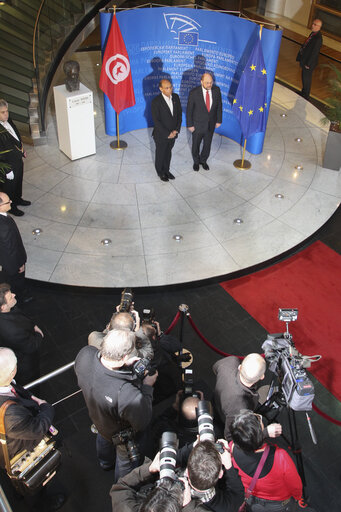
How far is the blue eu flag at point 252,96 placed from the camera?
720cm

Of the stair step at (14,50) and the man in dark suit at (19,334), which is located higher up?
the stair step at (14,50)

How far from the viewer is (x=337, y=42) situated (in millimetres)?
13352

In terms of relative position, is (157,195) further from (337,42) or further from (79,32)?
(337,42)

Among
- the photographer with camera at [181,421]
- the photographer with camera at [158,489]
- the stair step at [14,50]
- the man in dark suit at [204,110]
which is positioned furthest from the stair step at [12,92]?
the photographer with camera at [158,489]

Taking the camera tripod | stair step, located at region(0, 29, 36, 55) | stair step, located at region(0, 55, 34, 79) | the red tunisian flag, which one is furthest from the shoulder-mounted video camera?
stair step, located at region(0, 29, 36, 55)

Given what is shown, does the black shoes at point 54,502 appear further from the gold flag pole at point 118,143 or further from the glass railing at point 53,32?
the glass railing at point 53,32

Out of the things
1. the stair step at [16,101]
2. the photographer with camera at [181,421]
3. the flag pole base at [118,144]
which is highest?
the stair step at [16,101]

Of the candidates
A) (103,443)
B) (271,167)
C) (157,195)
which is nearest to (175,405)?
(103,443)

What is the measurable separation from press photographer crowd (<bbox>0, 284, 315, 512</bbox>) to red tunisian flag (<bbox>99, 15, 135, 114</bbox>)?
186 inches

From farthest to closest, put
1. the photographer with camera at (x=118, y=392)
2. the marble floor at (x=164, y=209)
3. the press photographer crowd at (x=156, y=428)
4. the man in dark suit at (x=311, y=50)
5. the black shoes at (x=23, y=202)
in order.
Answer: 1. the man in dark suit at (x=311, y=50)
2. the black shoes at (x=23, y=202)
3. the marble floor at (x=164, y=209)
4. the photographer with camera at (x=118, y=392)
5. the press photographer crowd at (x=156, y=428)

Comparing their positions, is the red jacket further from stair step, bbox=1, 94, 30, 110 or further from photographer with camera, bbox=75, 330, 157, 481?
stair step, bbox=1, 94, 30, 110

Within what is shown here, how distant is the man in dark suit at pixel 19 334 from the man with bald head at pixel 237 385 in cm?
162

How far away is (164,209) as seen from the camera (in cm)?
711

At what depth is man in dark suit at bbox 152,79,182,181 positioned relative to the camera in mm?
7062
